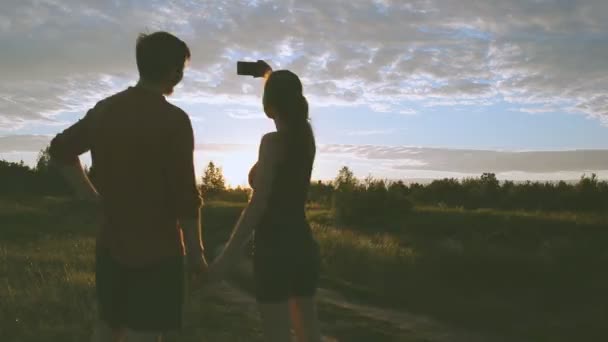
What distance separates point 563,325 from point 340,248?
25.9 ft

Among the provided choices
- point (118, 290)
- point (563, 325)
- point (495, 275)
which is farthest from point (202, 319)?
point (495, 275)

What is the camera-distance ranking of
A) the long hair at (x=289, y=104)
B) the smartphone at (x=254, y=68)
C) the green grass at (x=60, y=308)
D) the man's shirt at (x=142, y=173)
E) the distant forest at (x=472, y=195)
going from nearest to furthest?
1. the man's shirt at (x=142, y=173)
2. the long hair at (x=289, y=104)
3. the smartphone at (x=254, y=68)
4. the green grass at (x=60, y=308)
5. the distant forest at (x=472, y=195)

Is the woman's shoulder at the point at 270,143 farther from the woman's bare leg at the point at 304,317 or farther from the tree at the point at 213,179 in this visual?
the tree at the point at 213,179

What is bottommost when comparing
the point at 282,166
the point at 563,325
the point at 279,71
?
the point at 563,325

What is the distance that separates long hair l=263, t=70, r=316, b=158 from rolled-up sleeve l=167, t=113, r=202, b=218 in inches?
23.1

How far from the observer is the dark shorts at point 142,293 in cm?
Result: 320

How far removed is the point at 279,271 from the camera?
3.43 m

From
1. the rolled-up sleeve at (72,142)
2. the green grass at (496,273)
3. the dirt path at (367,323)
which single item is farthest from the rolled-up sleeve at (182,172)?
the green grass at (496,273)

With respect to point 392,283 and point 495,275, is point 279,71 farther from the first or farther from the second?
point 495,275

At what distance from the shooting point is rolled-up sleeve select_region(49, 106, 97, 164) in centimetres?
333

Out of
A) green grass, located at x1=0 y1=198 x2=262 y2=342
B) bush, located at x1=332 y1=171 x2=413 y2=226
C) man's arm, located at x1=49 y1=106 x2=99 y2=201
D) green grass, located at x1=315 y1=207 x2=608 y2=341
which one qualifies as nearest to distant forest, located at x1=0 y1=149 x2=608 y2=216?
bush, located at x1=332 y1=171 x2=413 y2=226

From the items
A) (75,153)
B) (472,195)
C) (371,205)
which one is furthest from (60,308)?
(472,195)

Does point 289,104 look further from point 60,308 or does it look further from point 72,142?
point 60,308

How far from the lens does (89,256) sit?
14703 millimetres
